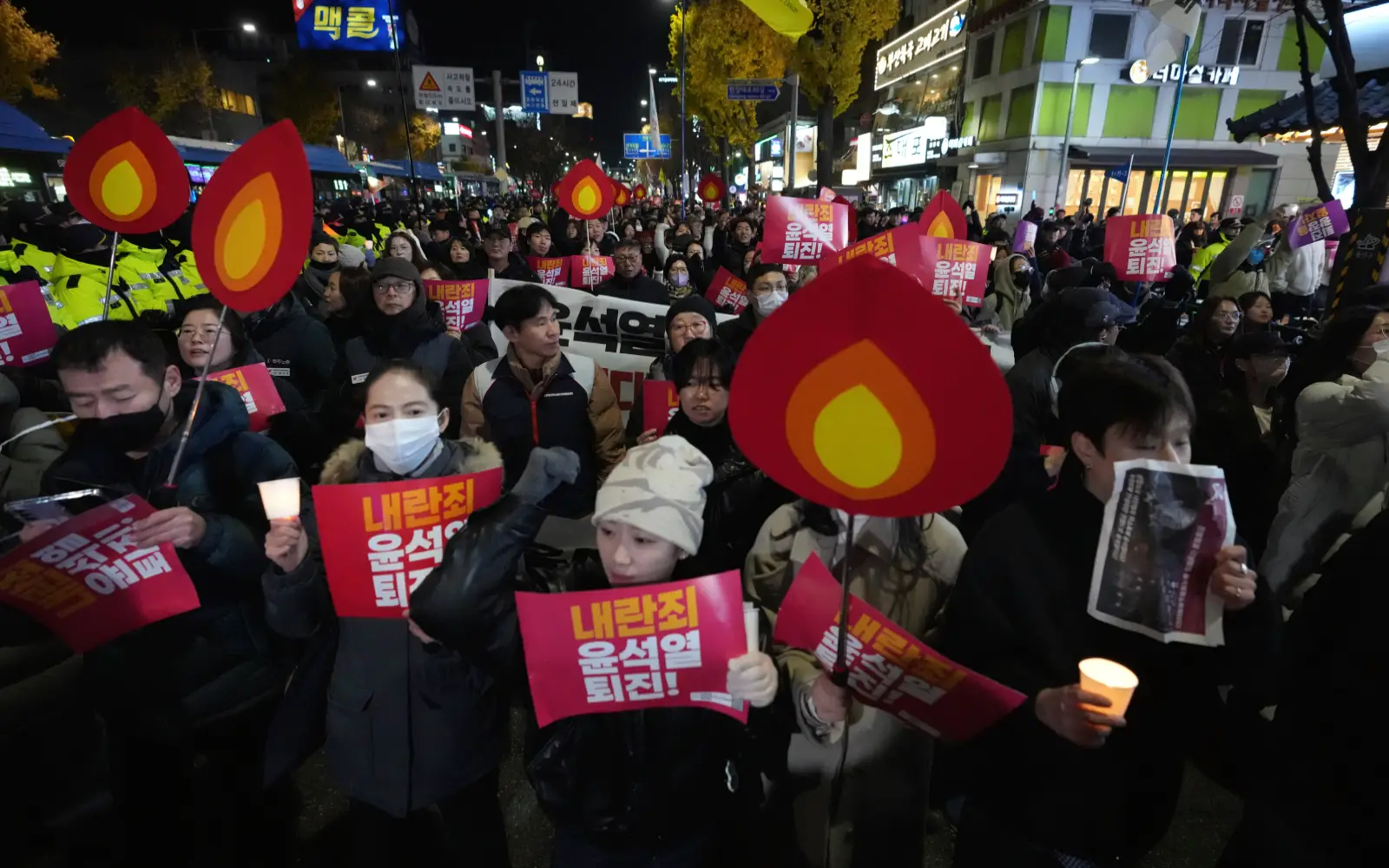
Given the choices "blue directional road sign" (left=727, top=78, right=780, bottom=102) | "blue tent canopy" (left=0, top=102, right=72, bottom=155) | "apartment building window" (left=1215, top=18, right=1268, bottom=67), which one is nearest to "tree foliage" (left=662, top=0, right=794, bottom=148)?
"blue directional road sign" (left=727, top=78, right=780, bottom=102)

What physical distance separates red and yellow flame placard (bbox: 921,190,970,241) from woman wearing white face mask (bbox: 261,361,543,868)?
20.5ft

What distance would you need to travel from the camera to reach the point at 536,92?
24.9m

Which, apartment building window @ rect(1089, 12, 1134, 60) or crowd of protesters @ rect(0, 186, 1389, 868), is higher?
apartment building window @ rect(1089, 12, 1134, 60)

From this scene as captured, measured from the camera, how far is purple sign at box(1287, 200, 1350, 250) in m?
7.00

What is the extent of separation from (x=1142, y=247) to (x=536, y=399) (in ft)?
23.7

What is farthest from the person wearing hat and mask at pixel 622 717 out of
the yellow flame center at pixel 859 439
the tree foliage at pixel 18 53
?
the tree foliage at pixel 18 53

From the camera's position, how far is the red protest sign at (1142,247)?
7.56 meters

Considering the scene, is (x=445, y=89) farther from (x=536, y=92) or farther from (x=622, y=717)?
(x=622, y=717)

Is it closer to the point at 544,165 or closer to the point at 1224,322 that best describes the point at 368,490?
the point at 1224,322

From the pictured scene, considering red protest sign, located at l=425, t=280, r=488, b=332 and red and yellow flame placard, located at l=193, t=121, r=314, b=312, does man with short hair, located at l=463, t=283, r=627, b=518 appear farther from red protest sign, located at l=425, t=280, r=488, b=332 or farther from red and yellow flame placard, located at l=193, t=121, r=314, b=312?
red protest sign, located at l=425, t=280, r=488, b=332

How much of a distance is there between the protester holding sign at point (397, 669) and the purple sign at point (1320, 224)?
8574mm

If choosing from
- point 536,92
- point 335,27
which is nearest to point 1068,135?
point 536,92

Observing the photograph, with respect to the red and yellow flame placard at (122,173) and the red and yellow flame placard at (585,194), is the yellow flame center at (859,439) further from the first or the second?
the red and yellow flame placard at (585,194)

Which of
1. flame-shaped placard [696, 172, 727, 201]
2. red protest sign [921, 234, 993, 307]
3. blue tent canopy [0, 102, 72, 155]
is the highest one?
blue tent canopy [0, 102, 72, 155]
